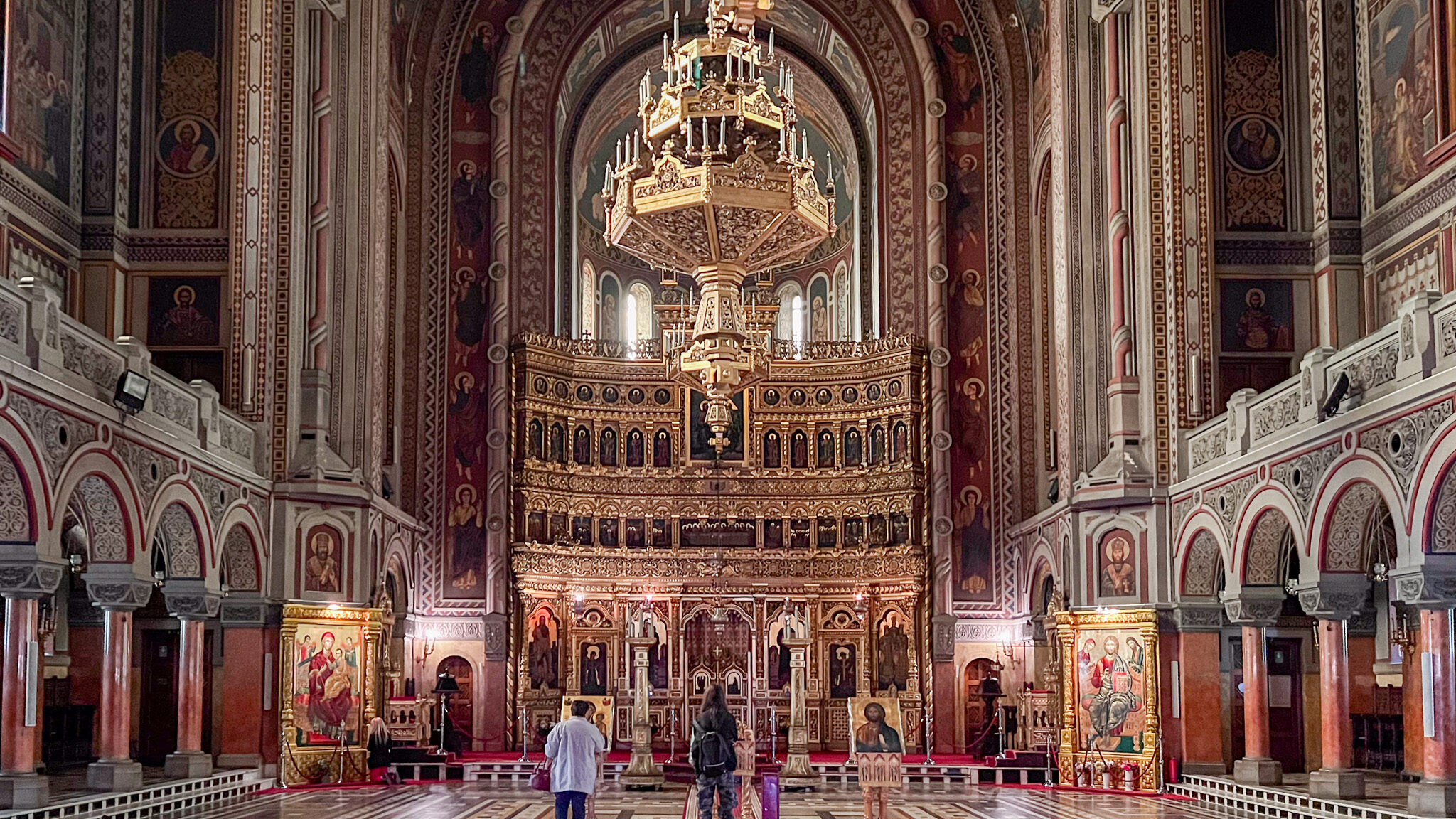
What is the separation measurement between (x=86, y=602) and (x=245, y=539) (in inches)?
139

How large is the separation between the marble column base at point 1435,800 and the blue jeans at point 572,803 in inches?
319

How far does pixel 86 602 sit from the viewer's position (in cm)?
2477

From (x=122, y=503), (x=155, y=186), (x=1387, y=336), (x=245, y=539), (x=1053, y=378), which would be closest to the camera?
(x=1387, y=336)

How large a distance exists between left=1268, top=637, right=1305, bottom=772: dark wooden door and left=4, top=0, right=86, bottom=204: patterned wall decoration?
19170mm

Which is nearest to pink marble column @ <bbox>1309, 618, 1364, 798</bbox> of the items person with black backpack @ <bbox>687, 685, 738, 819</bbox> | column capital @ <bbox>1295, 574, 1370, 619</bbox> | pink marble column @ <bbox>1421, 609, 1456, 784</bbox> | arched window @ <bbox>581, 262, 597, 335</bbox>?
column capital @ <bbox>1295, 574, 1370, 619</bbox>

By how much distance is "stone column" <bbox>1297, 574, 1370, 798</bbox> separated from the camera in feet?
59.6

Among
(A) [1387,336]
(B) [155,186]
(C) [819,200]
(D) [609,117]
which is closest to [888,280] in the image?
(D) [609,117]

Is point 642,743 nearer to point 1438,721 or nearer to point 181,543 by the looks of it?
point 181,543

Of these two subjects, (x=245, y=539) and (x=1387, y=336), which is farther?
(x=245, y=539)

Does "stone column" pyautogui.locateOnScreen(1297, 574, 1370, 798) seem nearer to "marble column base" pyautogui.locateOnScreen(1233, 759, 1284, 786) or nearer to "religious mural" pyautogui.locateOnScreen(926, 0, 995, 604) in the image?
"marble column base" pyautogui.locateOnScreen(1233, 759, 1284, 786)

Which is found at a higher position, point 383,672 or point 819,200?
point 819,200

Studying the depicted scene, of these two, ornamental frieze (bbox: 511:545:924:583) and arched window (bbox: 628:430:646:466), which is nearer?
ornamental frieze (bbox: 511:545:924:583)

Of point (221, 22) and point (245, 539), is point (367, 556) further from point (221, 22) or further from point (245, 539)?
point (221, 22)

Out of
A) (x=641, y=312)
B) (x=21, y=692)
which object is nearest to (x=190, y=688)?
(x=21, y=692)
